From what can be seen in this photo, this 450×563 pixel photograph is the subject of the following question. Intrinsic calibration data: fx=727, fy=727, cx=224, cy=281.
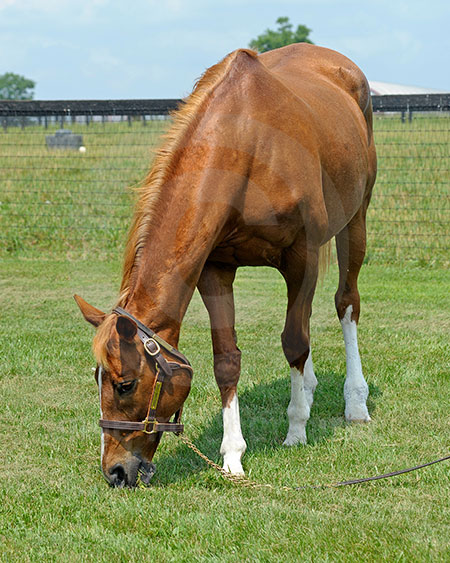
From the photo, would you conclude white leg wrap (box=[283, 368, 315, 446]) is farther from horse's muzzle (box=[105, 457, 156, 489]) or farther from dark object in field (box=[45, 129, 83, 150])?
dark object in field (box=[45, 129, 83, 150])

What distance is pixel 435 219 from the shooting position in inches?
393

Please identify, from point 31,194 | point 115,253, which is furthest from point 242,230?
point 31,194

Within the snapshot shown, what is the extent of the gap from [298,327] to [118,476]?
4.33ft

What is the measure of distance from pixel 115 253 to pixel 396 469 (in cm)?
711

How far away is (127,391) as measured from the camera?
10.4 feet

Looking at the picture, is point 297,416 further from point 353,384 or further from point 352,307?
point 352,307

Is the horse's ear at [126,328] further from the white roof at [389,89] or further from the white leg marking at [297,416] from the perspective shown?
the white roof at [389,89]

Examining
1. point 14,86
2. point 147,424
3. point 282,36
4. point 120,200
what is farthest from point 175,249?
point 14,86

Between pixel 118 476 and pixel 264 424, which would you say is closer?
pixel 118 476

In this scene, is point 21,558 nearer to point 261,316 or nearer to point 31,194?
point 261,316

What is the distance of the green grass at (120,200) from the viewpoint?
994 centimetres

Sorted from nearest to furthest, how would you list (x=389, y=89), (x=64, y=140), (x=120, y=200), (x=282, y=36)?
(x=120, y=200) → (x=64, y=140) → (x=389, y=89) → (x=282, y=36)

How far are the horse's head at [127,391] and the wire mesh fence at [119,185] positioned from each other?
6.37 m

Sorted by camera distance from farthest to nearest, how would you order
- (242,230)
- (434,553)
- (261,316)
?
(261,316) → (242,230) → (434,553)
